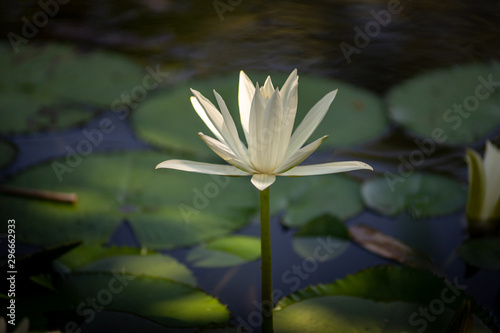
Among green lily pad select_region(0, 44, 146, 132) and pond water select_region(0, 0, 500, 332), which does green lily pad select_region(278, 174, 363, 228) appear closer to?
pond water select_region(0, 0, 500, 332)

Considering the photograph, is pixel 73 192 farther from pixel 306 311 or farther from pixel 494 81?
pixel 494 81

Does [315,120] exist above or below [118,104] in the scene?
above

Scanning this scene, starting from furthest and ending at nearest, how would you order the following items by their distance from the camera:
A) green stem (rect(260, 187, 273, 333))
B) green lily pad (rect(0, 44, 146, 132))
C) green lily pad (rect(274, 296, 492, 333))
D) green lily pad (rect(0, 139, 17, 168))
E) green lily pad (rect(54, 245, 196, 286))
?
green lily pad (rect(0, 44, 146, 132))
green lily pad (rect(0, 139, 17, 168))
green lily pad (rect(54, 245, 196, 286))
green lily pad (rect(274, 296, 492, 333))
green stem (rect(260, 187, 273, 333))

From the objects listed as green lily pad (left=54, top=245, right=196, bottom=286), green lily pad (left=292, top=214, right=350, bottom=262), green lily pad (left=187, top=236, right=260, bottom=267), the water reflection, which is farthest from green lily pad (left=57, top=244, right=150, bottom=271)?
the water reflection

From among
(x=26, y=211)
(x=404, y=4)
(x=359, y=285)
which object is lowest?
(x=26, y=211)

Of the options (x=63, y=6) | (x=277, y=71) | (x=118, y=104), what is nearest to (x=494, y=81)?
(x=277, y=71)

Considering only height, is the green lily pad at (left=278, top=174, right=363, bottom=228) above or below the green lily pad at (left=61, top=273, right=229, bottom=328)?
above

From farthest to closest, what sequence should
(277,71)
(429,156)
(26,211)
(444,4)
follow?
(444,4), (277,71), (429,156), (26,211)
